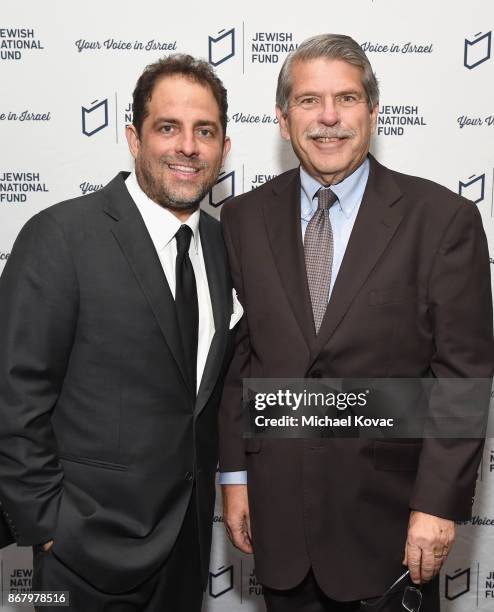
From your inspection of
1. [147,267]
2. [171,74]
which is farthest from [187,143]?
[147,267]

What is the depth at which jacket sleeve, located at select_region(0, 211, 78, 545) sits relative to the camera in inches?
64.9

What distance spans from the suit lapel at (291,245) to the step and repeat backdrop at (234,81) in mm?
895

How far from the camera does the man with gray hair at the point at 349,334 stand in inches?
71.0

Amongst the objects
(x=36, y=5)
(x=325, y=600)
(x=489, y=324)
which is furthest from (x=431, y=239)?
(x=36, y=5)

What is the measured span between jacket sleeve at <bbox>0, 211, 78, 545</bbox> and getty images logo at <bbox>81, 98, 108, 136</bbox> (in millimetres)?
Result: 1309

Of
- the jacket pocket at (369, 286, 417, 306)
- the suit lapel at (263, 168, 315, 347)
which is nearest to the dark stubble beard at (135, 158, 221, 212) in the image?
the suit lapel at (263, 168, 315, 347)

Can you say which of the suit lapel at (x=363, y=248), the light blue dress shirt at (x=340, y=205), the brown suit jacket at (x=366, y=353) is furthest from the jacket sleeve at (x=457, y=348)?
the light blue dress shirt at (x=340, y=205)

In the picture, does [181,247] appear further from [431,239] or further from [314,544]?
[314,544]

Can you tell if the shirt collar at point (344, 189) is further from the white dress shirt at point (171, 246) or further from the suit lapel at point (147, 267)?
the suit lapel at point (147, 267)

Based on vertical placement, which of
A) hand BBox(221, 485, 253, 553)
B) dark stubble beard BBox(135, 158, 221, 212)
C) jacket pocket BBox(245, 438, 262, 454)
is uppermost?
dark stubble beard BBox(135, 158, 221, 212)

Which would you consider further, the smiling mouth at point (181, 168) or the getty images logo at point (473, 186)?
the getty images logo at point (473, 186)

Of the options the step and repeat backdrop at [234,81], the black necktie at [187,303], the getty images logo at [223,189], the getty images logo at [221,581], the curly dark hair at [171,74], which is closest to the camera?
the black necktie at [187,303]

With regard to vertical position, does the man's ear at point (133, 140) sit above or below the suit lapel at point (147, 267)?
above

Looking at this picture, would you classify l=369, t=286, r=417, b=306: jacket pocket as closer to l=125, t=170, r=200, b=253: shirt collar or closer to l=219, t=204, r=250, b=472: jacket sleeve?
l=219, t=204, r=250, b=472: jacket sleeve
